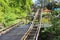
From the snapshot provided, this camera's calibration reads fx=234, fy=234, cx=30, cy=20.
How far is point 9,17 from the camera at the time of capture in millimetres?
25984

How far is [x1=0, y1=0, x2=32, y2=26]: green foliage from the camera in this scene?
26234 millimetres

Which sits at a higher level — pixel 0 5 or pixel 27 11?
pixel 0 5

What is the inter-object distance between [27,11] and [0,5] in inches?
400

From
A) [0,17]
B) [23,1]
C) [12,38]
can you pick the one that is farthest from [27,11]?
[12,38]

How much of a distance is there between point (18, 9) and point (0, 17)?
9929 mm

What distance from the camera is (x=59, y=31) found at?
1673 cm

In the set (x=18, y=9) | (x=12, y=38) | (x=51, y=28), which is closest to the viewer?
(x=12, y=38)

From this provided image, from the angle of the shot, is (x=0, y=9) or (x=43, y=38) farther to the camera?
(x=0, y=9)

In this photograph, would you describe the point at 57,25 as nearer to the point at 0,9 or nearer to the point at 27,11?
the point at 0,9

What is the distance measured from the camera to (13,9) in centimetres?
3183

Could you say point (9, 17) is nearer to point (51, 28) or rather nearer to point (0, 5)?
point (0, 5)

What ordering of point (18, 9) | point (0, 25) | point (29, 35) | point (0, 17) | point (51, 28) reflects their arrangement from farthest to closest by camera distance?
1. point (18, 9)
2. point (0, 17)
3. point (0, 25)
4. point (51, 28)
5. point (29, 35)

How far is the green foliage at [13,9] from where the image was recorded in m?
26.2

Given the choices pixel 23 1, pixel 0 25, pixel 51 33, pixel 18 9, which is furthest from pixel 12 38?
pixel 23 1
